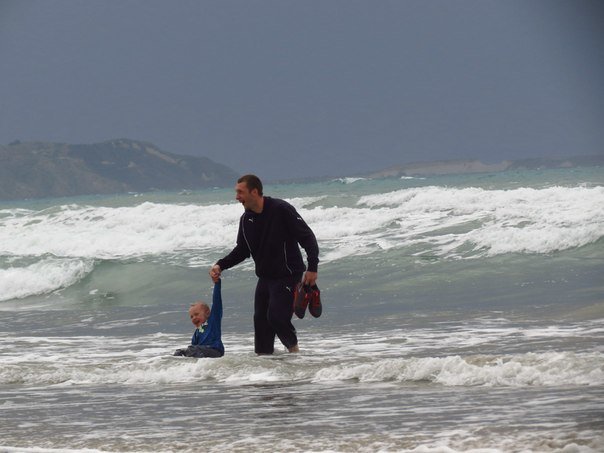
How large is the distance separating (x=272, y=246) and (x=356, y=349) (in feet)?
6.11

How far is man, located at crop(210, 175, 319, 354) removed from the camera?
8438 mm

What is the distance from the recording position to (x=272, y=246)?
8.54 meters

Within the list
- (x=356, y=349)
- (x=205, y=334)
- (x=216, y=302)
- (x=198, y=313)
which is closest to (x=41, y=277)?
(x=356, y=349)

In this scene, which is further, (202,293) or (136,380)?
(202,293)

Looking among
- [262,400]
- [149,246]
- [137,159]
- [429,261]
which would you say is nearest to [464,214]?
[429,261]

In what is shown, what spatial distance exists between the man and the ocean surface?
472 mm

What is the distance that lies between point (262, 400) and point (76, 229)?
29.4m

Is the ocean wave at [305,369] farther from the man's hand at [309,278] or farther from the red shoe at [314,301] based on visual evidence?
the man's hand at [309,278]

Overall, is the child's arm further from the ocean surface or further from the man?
the ocean surface

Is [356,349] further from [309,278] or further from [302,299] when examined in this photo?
[309,278]

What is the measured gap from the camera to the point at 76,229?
3572 cm

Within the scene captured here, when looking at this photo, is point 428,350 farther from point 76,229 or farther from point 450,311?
point 76,229

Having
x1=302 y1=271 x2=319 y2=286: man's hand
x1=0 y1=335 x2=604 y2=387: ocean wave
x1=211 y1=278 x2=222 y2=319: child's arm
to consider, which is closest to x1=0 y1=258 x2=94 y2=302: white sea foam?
x1=0 y1=335 x2=604 y2=387: ocean wave

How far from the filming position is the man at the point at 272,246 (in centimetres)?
844
